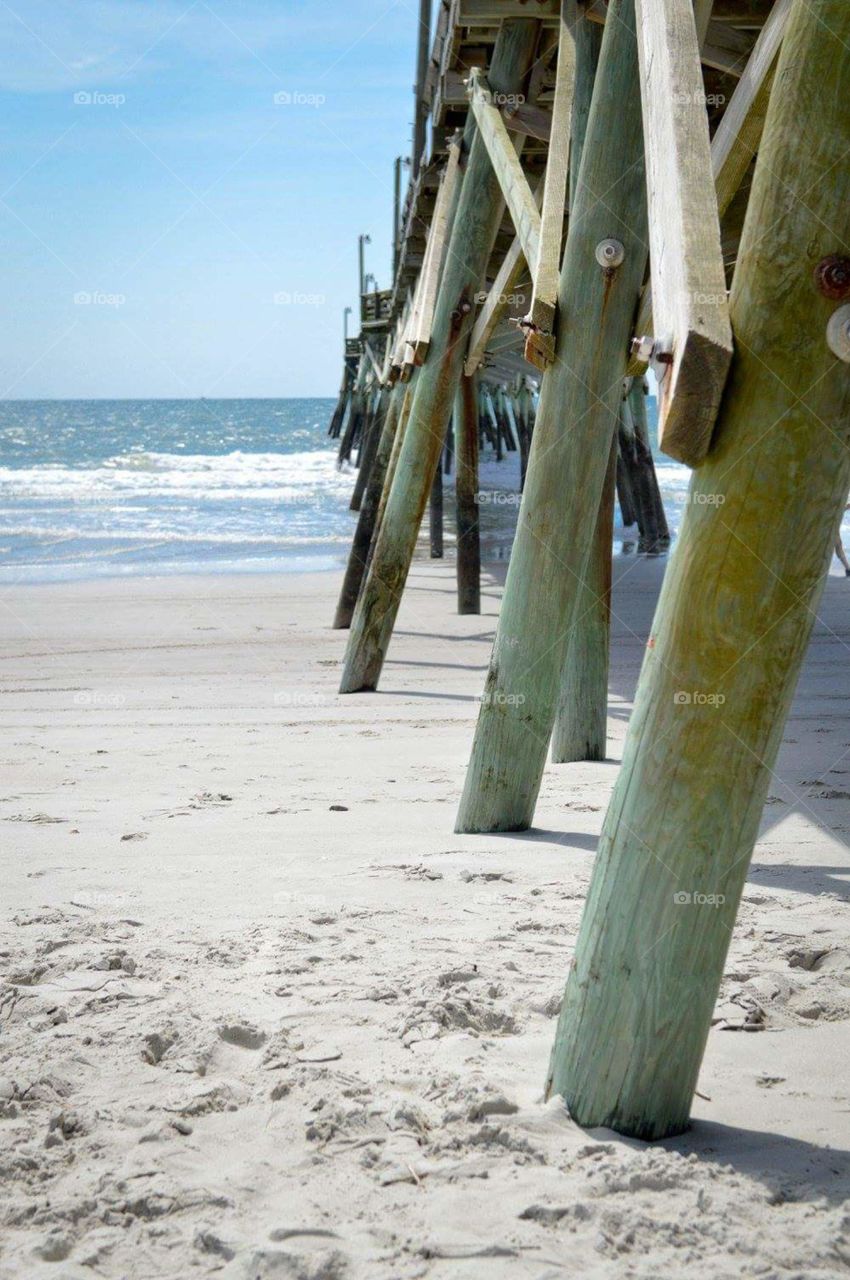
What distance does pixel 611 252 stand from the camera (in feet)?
12.5

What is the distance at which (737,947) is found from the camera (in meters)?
2.94

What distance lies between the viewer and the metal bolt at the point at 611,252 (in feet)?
12.5

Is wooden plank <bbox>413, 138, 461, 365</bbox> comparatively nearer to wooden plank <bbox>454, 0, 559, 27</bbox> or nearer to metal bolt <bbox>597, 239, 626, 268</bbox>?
wooden plank <bbox>454, 0, 559, 27</bbox>

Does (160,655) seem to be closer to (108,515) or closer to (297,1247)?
Result: (297,1247)

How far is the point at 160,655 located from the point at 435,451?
10.2 ft

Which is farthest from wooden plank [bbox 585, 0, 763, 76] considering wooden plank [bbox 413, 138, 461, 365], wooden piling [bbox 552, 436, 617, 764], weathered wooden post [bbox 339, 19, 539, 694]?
wooden plank [bbox 413, 138, 461, 365]

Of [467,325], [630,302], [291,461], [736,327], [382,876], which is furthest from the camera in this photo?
[291,461]

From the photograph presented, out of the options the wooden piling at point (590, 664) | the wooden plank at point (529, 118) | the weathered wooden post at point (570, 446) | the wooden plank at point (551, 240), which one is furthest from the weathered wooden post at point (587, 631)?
the wooden plank at point (529, 118)

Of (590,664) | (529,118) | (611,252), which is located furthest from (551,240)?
(529,118)

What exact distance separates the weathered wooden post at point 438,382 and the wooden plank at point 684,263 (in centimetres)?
379

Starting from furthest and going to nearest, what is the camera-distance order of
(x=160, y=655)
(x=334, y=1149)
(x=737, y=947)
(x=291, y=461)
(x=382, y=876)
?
(x=291, y=461) → (x=160, y=655) → (x=382, y=876) → (x=737, y=947) → (x=334, y=1149)

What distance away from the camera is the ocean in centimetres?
1569

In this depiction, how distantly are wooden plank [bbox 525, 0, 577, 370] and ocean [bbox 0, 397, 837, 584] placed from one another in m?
10.3

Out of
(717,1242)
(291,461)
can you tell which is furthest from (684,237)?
(291,461)
